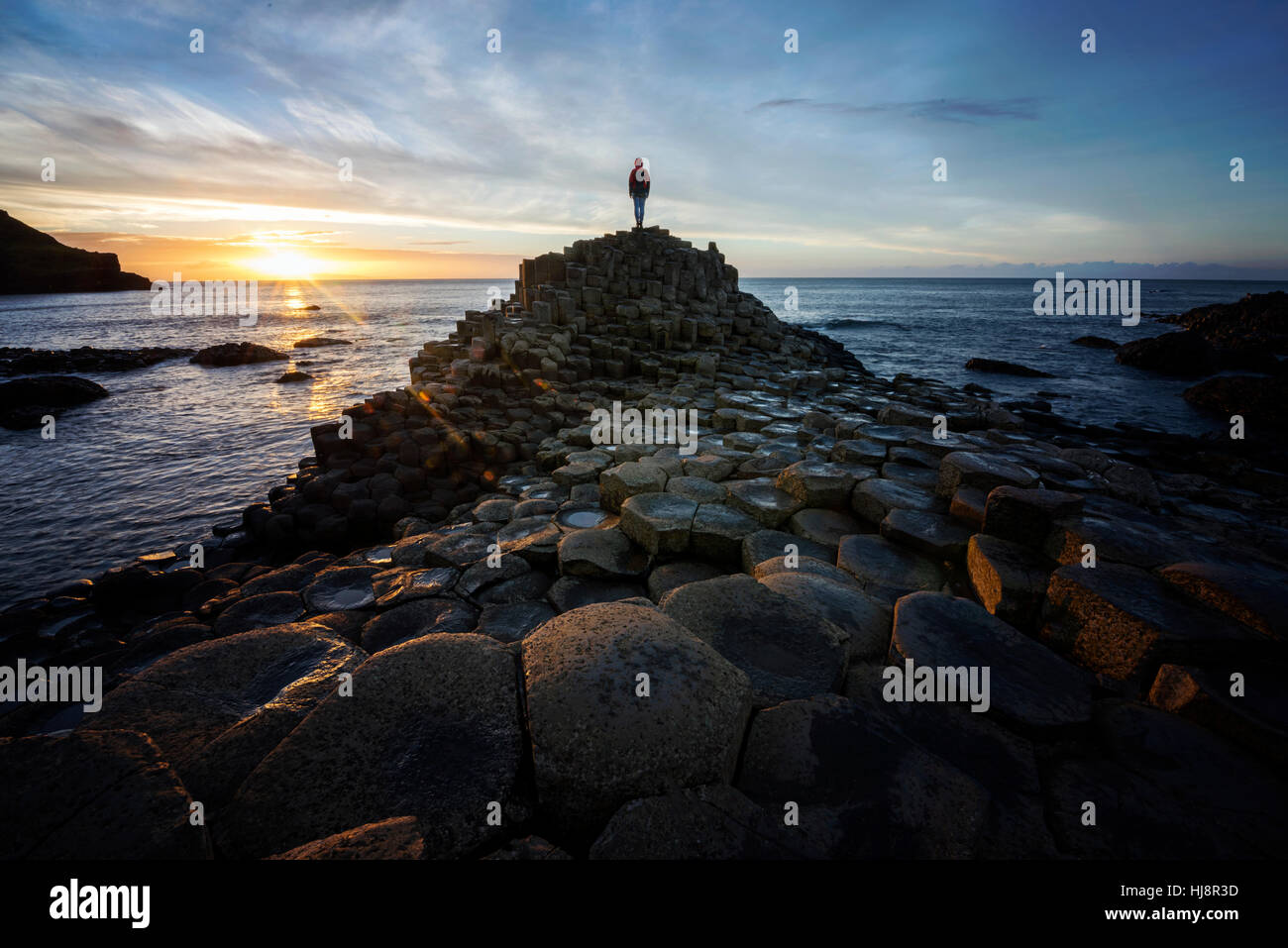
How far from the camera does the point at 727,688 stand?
6.34 ft

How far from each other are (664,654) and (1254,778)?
7.26ft

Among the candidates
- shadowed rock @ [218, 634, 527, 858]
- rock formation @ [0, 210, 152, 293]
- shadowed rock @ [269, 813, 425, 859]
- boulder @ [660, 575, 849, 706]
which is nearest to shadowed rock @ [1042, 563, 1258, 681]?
boulder @ [660, 575, 849, 706]

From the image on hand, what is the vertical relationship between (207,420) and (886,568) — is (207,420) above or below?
above

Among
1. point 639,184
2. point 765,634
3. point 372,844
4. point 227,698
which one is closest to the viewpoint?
point 372,844

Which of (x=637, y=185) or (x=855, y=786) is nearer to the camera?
(x=855, y=786)

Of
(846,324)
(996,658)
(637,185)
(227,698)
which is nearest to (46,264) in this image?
(637,185)

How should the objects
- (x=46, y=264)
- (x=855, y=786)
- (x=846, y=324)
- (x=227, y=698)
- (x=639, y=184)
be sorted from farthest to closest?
(x=46, y=264), (x=846, y=324), (x=639, y=184), (x=227, y=698), (x=855, y=786)

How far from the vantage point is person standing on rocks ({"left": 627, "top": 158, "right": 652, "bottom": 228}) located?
55.8 ft

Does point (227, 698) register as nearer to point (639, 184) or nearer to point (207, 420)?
point (207, 420)

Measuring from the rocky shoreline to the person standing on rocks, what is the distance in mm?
15772

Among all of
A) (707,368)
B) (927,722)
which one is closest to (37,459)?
(707,368)

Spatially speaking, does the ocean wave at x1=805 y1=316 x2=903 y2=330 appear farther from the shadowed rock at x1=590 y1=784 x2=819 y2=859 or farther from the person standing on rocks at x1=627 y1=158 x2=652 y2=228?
the shadowed rock at x1=590 y1=784 x2=819 y2=859

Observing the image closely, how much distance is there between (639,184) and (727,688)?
19075 mm
